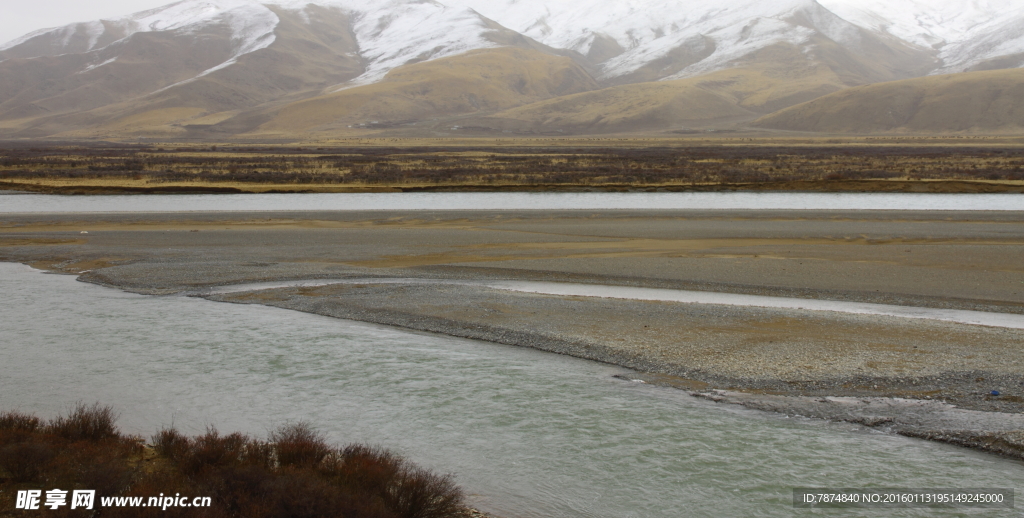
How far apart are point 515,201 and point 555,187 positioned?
5862mm

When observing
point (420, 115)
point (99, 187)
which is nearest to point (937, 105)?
point (420, 115)

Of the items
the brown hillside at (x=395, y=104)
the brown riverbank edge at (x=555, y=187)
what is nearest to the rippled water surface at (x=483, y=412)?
the brown riverbank edge at (x=555, y=187)

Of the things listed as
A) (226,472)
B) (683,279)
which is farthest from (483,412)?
(683,279)

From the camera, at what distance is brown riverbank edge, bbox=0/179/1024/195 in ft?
137

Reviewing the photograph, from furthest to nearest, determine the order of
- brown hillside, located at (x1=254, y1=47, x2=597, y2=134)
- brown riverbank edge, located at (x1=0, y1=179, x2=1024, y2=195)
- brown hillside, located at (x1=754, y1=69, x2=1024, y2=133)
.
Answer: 1. brown hillside, located at (x1=254, y1=47, x2=597, y2=134)
2. brown hillside, located at (x1=754, y1=69, x2=1024, y2=133)
3. brown riverbank edge, located at (x1=0, y1=179, x2=1024, y2=195)

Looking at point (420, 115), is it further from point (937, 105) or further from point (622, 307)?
point (622, 307)

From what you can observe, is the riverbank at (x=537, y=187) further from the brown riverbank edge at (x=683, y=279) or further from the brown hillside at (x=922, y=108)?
the brown hillside at (x=922, y=108)

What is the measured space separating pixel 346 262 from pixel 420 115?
157 meters

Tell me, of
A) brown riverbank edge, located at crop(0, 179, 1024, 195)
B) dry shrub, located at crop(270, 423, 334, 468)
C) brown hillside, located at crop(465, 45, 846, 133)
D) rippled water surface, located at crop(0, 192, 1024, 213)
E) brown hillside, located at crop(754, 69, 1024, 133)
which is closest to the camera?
dry shrub, located at crop(270, 423, 334, 468)

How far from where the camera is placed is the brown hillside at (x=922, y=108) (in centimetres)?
13288

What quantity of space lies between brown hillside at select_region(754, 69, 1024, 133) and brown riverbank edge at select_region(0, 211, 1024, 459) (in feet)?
389

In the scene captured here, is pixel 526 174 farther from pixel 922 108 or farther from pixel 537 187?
pixel 922 108

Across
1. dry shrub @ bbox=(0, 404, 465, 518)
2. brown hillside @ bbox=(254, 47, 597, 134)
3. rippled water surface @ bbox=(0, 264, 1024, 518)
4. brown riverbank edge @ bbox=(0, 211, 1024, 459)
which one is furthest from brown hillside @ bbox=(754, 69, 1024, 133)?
dry shrub @ bbox=(0, 404, 465, 518)

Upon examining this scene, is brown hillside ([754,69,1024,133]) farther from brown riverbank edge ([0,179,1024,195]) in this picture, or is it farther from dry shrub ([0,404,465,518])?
dry shrub ([0,404,465,518])
